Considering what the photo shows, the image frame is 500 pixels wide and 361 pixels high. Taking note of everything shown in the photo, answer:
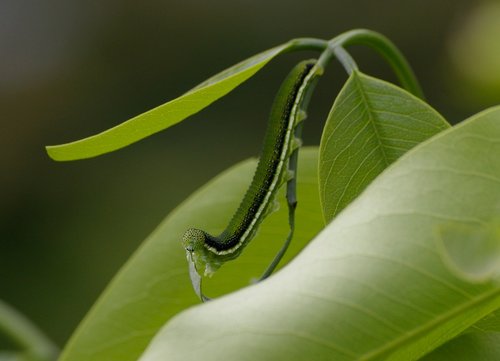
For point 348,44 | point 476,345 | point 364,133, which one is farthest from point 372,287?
point 348,44

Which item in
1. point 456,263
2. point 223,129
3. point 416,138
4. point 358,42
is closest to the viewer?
point 456,263

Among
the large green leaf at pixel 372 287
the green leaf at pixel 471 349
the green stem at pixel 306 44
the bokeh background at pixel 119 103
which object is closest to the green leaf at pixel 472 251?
the large green leaf at pixel 372 287

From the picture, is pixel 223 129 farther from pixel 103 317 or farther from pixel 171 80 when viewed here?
pixel 103 317

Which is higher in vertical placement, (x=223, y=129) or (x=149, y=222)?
(x=223, y=129)

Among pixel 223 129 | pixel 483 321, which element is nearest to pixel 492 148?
pixel 483 321

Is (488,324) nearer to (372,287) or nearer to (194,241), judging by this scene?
(372,287)

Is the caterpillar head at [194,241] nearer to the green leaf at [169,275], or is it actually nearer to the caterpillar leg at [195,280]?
the caterpillar leg at [195,280]

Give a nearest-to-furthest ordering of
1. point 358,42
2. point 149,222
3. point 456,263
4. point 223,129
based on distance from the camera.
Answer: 1. point 456,263
2. point 358,42
3. point 149,222
4. point 223,129
